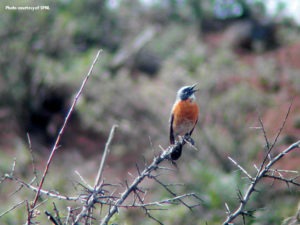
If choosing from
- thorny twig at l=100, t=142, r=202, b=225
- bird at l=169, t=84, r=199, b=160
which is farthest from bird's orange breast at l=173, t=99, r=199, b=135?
thorny twig at l=100, t=142, r=202, b=225

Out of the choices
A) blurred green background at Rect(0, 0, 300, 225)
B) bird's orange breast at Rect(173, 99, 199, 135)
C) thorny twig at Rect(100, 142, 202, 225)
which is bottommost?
blurred green background at Rect(0, 0, 300, 225)

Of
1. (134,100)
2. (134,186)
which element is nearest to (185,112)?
(134,186)

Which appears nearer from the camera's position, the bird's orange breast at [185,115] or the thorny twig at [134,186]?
the thorny twig at [134,186]

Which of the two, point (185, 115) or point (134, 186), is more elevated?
point (134, 186)

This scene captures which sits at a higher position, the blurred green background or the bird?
the bird

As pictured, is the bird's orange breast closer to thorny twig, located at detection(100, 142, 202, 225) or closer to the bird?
the bird

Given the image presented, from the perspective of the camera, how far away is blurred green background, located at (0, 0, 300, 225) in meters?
13.5

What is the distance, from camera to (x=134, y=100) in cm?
1551

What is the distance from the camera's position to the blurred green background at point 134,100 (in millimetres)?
13523

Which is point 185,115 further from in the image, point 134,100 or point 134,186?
point 134,100

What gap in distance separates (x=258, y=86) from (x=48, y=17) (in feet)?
20.6

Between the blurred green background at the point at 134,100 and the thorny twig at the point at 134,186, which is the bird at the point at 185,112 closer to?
the blurred green background at the point at 134,100

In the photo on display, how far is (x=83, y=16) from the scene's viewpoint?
2272cm

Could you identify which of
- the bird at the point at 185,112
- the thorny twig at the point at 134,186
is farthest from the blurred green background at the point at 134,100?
the thorny twig at the point at 134,186
